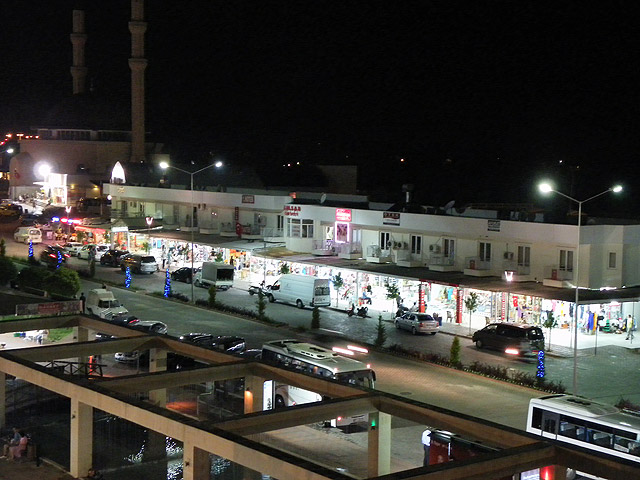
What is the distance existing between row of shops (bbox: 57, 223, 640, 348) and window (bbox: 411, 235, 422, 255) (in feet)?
7.91

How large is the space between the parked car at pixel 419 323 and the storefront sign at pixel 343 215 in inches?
433

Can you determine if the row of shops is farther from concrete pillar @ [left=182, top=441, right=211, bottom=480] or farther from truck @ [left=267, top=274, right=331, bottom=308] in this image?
concrete pillar @ [left=182, top=441, right=211, bottom=480]

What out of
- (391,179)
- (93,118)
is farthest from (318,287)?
(391,179)

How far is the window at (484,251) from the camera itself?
4503 cm

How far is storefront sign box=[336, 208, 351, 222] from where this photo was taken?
51.0 m

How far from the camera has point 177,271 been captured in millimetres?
55531

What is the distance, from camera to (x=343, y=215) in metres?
51.3

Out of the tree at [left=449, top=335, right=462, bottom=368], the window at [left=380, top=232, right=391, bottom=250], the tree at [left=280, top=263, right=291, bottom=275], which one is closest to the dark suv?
the tree at [left=449, top=335, right=462, bottom=368]

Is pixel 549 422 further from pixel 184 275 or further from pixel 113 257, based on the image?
pixel 113 257

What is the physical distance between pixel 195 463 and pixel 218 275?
122 ft

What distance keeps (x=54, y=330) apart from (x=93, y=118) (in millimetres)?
73730

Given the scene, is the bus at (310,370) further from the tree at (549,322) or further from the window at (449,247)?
the window at (449,247)

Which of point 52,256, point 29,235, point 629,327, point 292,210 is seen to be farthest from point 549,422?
point 29,235

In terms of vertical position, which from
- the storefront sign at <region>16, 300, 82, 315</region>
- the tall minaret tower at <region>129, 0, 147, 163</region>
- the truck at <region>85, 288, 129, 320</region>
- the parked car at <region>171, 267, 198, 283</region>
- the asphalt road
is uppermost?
the tall minaret tower at <region>129, 0, 147, 163</region>
